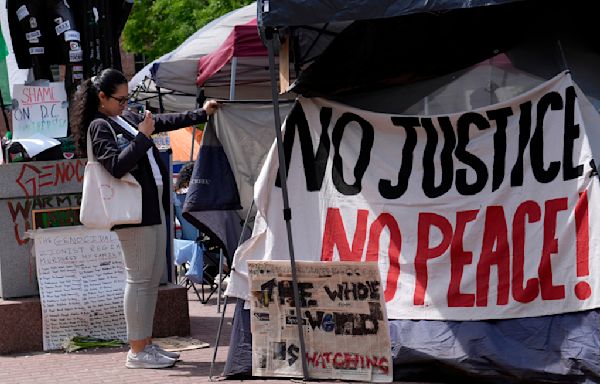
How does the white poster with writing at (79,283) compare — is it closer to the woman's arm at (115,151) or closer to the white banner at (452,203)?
the woman's arm at (115,151)

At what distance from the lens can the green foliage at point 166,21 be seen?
27125mm

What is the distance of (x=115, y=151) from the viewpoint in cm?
691

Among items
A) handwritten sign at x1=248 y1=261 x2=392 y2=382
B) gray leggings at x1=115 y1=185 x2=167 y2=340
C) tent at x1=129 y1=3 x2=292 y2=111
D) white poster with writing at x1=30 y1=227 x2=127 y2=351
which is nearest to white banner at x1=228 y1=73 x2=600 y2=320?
handwritten sign at x1=248 y1=261 x2=392 y2=382

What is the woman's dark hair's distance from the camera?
714 cm

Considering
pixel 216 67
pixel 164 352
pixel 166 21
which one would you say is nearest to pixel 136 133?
pixel 164 352

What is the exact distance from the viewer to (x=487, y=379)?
6.33 meters

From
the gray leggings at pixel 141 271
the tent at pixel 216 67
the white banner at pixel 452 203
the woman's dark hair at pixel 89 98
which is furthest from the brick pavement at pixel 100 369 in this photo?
the tent at pixel 216 67

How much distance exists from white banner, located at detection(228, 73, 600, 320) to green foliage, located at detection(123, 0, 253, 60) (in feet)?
66.2

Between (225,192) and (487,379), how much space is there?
207cm

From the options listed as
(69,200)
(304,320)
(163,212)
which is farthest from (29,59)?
(304,320)

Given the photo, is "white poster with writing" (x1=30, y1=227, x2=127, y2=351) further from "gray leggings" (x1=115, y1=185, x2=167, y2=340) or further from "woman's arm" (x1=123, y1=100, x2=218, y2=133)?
"woman's arm" (x1=123, y1=100, x2=218, y2=133)

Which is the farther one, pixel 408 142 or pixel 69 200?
pixel 69 200

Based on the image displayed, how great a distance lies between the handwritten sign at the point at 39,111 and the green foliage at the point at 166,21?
1815 cm

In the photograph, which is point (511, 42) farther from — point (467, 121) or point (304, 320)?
point (304, 320)
